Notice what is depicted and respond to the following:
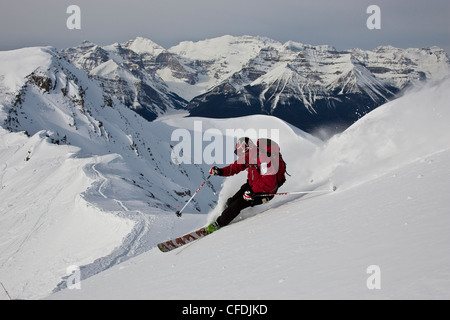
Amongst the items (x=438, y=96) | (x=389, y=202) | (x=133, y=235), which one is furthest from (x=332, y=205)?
(x=133, y=235)

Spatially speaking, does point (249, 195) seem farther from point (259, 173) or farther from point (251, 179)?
point (259, 173)

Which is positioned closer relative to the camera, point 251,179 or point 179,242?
point 179,242

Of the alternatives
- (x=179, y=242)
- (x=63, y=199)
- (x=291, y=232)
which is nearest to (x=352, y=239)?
(x=291, y=232)

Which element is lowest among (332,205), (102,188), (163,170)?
(163,170)

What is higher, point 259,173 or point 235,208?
point 259,173

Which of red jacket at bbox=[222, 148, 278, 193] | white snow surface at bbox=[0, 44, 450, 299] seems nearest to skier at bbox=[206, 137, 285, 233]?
red jacket at bbox=[222, 148, 278, 193]

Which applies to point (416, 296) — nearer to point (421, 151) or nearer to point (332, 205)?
point (332, 205)
